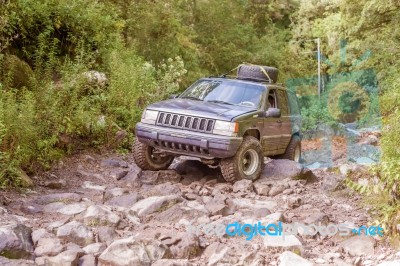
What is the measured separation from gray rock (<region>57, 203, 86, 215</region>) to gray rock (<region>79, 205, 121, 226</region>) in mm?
244

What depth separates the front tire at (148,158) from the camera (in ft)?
31.2

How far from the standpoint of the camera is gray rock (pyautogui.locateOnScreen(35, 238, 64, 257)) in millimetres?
5387

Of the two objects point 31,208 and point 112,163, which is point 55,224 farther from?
point 112,163

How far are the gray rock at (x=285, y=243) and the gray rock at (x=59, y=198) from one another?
117 inches

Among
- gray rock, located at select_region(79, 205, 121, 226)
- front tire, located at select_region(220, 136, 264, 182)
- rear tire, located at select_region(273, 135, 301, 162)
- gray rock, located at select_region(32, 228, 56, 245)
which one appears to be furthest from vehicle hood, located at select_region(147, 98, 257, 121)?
gray rock, located at select_region(32, 228, 56, 245)

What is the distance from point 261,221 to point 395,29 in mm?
12309

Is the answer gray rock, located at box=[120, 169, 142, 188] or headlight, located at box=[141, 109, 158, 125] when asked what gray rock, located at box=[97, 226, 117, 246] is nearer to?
gray rock, located at box=[120, 169, 142, 188]

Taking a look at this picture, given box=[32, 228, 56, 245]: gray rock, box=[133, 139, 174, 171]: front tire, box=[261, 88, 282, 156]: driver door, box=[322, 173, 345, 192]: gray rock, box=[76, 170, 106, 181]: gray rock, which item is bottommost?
box=[322, 173, 345, 192]: gray rock

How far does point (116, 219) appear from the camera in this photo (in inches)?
255

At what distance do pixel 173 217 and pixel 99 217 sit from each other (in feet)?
3.16

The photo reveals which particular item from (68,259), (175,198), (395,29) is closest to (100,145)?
(175,198)

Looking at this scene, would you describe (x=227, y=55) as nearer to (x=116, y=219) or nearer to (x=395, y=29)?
(x=395, y=29)

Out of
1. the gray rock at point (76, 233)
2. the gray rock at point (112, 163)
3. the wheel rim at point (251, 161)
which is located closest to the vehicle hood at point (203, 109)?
the wheel rim at point (251, 161)

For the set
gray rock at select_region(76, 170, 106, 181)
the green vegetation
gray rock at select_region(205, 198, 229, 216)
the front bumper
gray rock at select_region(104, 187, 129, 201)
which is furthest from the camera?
gray rock at select_region(76, 170, 106, 181)
